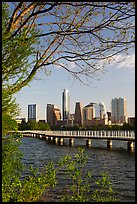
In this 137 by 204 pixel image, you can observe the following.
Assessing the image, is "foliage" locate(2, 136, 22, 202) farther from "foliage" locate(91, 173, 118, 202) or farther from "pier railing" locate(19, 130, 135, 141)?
"pier railing" locate(19, 130, 135, 141)

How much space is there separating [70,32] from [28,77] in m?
0.92

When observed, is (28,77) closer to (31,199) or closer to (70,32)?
(70,32)

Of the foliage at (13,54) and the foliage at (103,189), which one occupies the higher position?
the foliage at (13,54)

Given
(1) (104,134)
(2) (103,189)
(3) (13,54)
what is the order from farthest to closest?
(1) (104,134), (2) (103,189), (3) (13,54)

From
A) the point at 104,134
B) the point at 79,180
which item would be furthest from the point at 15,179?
the point at 104,134

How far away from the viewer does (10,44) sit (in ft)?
10.6

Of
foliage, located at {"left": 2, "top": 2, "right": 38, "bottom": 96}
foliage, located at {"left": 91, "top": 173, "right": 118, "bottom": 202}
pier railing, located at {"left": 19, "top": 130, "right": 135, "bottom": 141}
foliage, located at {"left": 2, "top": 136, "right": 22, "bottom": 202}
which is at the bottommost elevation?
pier railing, located at {"left": 19, "top": 130, "right": 135, "bottom": 141}

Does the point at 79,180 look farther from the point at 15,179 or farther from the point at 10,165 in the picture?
the point at 10,165

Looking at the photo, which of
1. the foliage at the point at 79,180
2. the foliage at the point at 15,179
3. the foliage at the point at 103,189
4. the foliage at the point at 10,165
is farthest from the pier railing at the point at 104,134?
the foliage at the point at 10,165

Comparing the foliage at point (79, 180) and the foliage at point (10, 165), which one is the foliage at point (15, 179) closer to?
the foliage at point (10, 165)

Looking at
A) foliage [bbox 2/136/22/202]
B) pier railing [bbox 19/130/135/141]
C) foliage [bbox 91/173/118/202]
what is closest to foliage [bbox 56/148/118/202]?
foliage [bbox 91/173/118/202]

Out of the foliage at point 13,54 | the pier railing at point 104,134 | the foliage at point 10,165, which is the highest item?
the foliage at point 13,54

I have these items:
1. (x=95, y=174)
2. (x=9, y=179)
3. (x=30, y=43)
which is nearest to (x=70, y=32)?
(x=30, y=43)

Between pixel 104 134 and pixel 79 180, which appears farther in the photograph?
pixel 104 134
